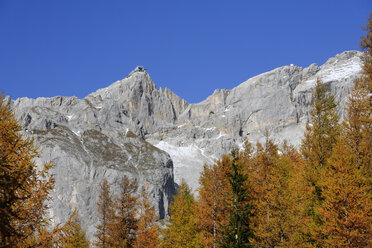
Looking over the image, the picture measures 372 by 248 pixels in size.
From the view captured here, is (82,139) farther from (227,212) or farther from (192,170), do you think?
(227,212)

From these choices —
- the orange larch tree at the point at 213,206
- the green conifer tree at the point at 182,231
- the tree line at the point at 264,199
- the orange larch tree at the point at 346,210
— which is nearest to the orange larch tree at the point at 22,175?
the tree line at the point at 264,199

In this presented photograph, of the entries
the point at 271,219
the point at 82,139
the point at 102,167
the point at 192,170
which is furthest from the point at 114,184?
the point at 271,219

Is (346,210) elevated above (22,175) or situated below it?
below

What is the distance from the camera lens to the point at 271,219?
2231 centimetres

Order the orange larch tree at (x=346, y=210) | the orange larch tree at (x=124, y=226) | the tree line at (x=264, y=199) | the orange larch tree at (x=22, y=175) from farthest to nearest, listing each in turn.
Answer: the orange larch tree at (x=124, y=226)
the orange larch tree at (x=346, y=210)
the tree line at (x=264, y=199)
the orange larch tree at (x=22, y=175)

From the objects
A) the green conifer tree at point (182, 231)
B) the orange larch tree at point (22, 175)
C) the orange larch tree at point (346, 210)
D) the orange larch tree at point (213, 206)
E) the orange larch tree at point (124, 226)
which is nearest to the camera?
the orange larch tree at point (22, 175)

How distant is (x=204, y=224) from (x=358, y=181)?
14198 mm

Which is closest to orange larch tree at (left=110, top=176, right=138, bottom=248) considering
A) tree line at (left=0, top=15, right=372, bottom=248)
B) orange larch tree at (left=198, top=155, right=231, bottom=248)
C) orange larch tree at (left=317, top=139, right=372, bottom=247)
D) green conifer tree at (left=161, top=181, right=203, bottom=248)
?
tree line at (left=0, top=15, right=372, bottom=248)

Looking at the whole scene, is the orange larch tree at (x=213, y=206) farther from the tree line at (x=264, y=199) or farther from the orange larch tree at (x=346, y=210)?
the orange larch tree at (x=346, y=210)

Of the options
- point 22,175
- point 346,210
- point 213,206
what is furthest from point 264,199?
point 22,175

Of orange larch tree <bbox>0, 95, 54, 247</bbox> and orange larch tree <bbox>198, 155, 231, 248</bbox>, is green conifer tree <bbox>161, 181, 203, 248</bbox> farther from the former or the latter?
orange larch tree <bbox>0, 95, 54, 247</bbox>

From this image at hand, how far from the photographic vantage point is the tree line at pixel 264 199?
542 inches

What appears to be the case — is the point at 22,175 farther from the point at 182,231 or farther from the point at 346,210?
the point at 182,231

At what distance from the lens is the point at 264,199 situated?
25.5 m
